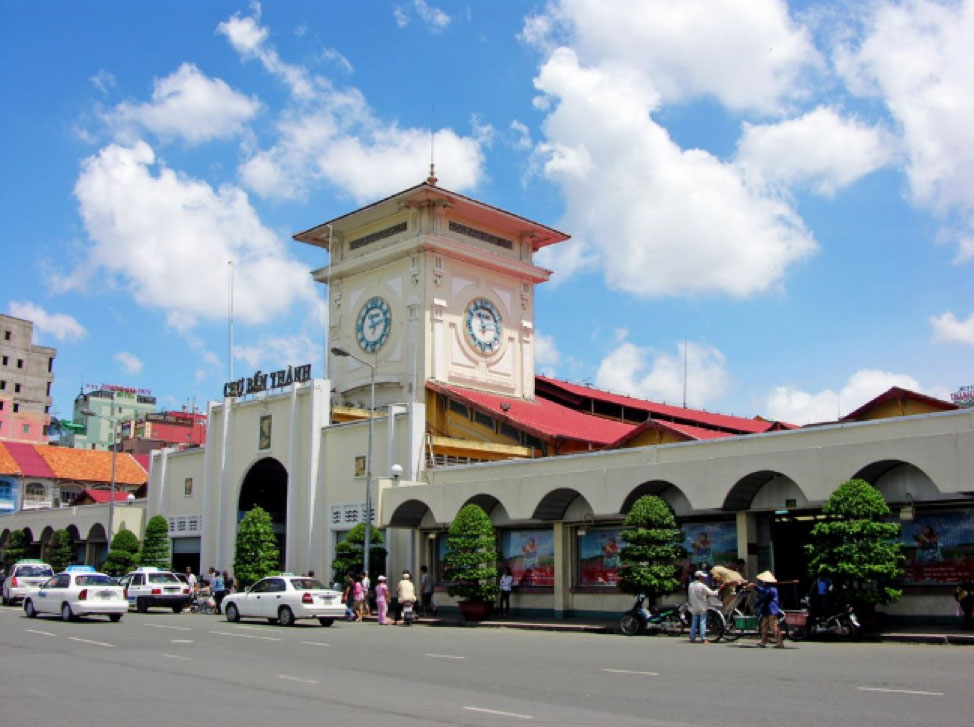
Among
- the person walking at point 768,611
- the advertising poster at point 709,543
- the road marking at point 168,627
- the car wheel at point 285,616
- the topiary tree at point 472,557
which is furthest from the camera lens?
the topiary tree at point 472,557

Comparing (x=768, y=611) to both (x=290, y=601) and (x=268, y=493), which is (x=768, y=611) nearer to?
(x=290, y=601)

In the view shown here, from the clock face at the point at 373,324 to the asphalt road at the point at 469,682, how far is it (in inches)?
940

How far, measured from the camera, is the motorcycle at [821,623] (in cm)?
2350

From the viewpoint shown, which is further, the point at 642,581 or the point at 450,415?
the point at 450,415

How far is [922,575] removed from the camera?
2541 cm

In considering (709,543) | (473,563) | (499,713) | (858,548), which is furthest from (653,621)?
(499,713)

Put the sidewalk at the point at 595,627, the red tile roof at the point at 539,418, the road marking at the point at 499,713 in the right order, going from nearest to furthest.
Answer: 1. the road marking at the point at 499,713
2. the sidewalk at the point at 595,627
3. the red tile roof at the point at 539,418

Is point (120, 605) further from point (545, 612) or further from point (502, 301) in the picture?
point (502, 301)

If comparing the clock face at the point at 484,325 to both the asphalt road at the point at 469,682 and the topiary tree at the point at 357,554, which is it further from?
the asphalt road at the point at 469,682

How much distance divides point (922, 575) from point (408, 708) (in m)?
17.2

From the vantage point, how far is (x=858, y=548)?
2353cm

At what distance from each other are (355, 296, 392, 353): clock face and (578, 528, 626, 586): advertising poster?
17320 millimetres

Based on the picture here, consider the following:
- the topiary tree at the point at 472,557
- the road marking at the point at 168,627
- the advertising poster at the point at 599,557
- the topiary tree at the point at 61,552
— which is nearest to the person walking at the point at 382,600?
the topiary tree at the point at 472,557

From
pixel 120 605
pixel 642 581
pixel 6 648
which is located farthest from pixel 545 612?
pixel 6 648
